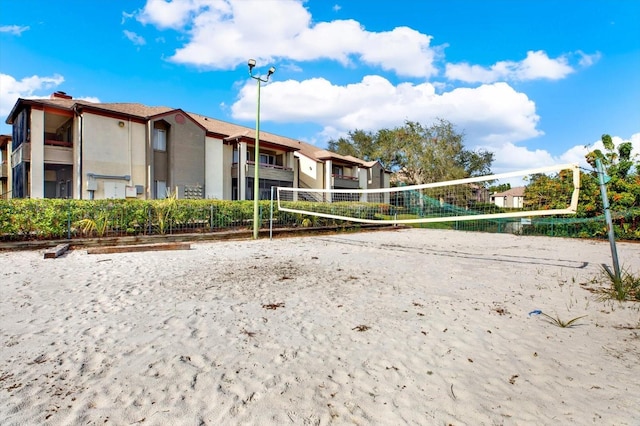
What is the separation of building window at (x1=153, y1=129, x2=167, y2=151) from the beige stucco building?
6 centimetres

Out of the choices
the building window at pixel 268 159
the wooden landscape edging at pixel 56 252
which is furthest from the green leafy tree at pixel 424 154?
the wooden landscape edging at pixel 56 252

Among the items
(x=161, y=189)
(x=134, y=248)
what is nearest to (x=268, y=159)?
(x=161, y=189)

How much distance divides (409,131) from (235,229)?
110ft

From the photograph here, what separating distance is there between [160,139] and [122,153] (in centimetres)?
263

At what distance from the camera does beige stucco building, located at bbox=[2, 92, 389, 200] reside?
17.9 m

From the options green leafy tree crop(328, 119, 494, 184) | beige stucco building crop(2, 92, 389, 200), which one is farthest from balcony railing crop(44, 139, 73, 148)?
green leafy tree crop(328, 119, 494, 184)

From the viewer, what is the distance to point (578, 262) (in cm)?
898

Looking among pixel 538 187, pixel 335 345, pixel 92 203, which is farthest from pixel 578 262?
pixel 92 203

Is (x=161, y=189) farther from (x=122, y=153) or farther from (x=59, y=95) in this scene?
(x=59, y=95)

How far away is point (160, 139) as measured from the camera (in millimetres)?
21500

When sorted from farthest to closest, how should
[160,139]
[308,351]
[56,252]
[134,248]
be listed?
1. [160,139]
2. [134,248]
3. [56,252]
4. [308,351]

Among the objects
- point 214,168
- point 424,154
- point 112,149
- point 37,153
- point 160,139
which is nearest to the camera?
point 37,153

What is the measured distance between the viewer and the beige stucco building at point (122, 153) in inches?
706

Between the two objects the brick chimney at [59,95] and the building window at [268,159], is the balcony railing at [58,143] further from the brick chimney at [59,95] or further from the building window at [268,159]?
the building window at [268,159]
